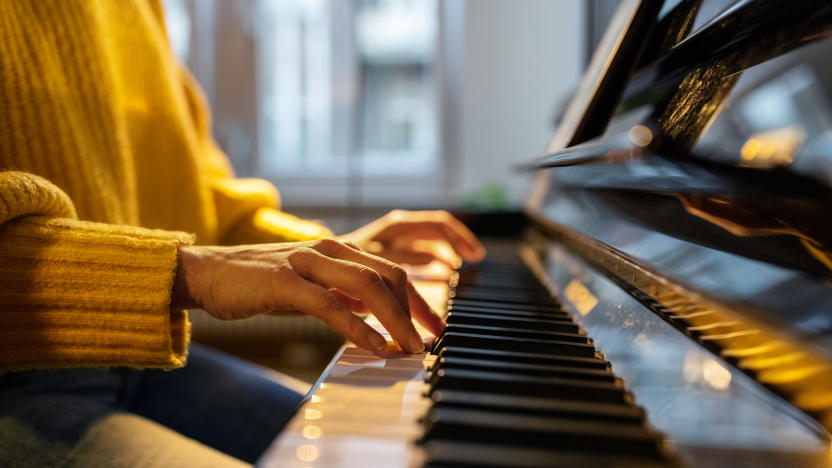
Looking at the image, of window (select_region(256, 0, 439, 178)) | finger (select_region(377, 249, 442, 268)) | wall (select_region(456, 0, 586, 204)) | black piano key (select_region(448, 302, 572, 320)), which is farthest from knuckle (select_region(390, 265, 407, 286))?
window (select_region(256, 0, 439, 178))

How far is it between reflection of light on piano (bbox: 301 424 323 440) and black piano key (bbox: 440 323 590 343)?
21cm

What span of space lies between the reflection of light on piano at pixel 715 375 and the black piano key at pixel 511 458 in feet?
0.38

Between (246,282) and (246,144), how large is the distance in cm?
260

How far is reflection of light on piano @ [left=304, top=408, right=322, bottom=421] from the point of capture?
0.36 metres

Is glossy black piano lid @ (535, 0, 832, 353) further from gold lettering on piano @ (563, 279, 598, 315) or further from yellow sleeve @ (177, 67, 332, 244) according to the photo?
Result: yellow sleeve @ (177, 67, 332, 244)

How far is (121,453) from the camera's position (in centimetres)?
54

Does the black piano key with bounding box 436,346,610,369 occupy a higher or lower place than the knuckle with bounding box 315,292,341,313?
lower

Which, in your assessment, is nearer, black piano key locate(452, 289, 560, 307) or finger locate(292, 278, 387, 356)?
finger locate(292, 278, 387, 356)

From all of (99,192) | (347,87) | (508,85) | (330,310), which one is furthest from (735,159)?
(347,87)

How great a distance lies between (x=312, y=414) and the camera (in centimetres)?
37

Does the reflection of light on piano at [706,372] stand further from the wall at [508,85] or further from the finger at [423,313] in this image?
the wall at [508,85]

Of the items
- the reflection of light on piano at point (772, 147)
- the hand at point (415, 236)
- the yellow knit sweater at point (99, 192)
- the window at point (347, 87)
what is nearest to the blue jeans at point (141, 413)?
the yellow knit sweater at point (99, 192)

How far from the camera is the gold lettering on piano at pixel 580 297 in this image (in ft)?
2.07

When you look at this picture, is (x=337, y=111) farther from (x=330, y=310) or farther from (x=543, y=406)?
(x=543, y=406)
